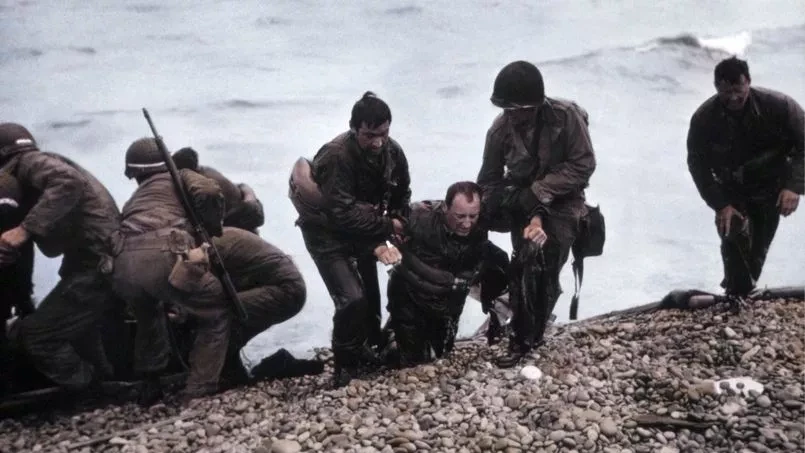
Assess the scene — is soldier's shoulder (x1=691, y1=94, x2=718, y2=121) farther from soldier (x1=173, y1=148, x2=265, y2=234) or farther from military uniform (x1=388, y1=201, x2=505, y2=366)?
soldier (x1=173, y1=148, x2=265, y2=234)

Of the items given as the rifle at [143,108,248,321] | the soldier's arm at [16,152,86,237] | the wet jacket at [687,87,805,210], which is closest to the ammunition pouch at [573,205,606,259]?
the wet jacket at [687,87,805,210]

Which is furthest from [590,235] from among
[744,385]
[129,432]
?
[129,432]

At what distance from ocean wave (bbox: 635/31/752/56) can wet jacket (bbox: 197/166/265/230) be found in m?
2.40

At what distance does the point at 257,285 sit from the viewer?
164 inches

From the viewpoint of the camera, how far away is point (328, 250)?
4.12 m

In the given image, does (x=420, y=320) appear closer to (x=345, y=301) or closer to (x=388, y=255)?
(x=345, y=301)

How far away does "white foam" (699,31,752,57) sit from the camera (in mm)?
4398

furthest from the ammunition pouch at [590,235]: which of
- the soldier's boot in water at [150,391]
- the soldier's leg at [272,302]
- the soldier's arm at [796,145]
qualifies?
the soldier's boot in water at [150,391]

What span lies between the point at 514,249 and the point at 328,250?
955 mm

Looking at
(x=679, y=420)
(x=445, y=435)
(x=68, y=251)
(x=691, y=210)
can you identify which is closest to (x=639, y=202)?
(x=691, y=210)

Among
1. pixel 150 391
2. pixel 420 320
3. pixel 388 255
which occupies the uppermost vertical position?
pixel 388 255

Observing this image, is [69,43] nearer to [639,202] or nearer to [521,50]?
[521,50]

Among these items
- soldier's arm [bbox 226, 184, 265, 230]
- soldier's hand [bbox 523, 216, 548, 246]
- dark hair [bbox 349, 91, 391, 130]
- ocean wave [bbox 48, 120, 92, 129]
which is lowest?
soldier's hand [bbox 523, 216, 548, 246]

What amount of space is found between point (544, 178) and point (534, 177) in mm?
123
